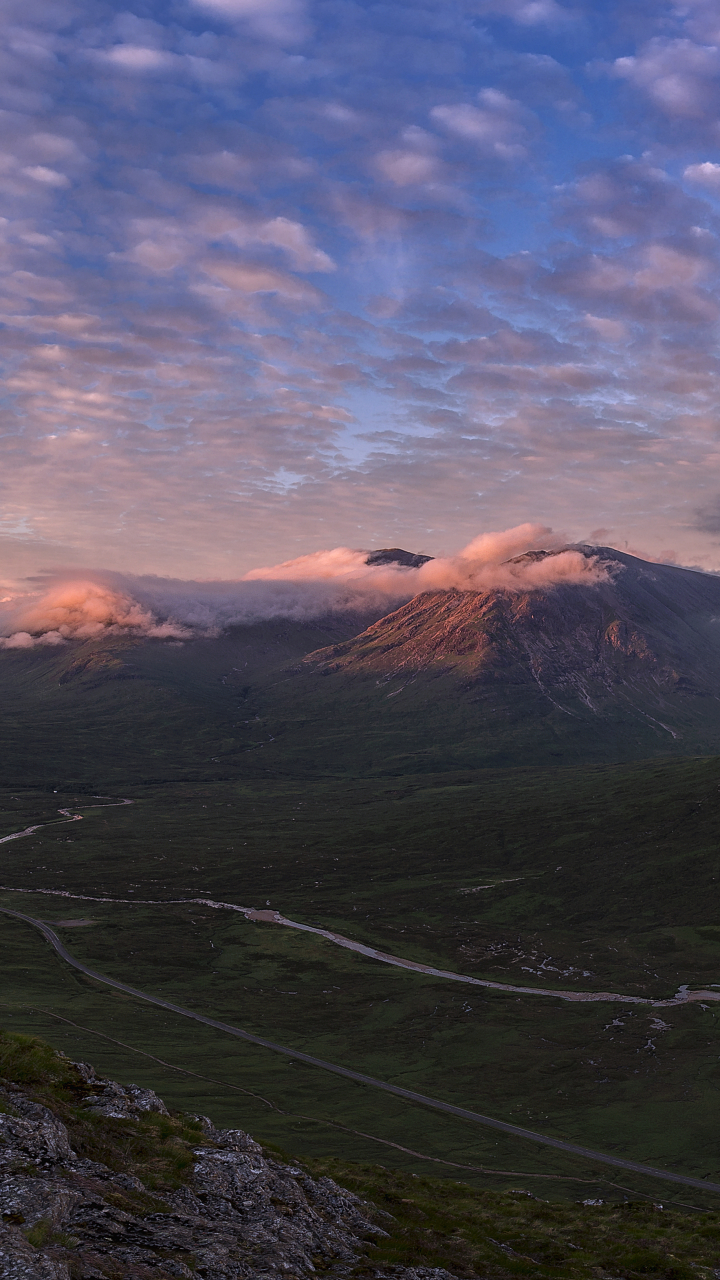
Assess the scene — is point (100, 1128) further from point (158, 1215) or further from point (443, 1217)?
point (443, 1217)

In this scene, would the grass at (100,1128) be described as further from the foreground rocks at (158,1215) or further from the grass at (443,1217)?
the foreground rocks at (158,1215)

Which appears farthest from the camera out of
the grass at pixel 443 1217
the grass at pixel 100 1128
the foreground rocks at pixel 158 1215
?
the grass at pixel 443 1217

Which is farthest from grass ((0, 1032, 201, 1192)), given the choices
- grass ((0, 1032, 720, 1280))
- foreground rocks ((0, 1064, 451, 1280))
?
foreground rocks ((0, 1064, 451, 1280))

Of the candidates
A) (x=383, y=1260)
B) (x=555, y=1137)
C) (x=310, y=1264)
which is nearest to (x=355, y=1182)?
(x=383, y=1260)

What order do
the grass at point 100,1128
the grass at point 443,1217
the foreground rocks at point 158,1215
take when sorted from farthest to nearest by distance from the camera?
the grass at point 443,1217 < the grass at point 100,1128 < the foreground rocks at point 158,1215

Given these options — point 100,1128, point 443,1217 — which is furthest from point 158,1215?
point 443,1217

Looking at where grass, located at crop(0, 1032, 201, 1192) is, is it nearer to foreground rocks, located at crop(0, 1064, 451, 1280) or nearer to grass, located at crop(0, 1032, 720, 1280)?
grass, located at crop(0, 1032, 720, 1280)

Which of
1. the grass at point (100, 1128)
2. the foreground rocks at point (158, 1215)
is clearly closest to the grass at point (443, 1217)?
the grass at point (100, 1128)
